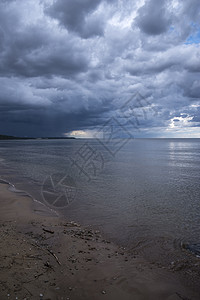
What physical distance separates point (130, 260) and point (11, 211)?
7974 millimetres

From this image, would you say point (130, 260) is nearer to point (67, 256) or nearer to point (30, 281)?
point (67, 256)

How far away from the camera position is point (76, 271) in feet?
21.7

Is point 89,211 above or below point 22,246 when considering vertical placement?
below

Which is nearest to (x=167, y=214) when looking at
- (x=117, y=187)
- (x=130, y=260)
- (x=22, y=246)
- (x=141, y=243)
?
(x=141, y=243)

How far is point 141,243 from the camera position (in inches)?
370

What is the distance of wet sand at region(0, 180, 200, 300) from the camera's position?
5.65 metres

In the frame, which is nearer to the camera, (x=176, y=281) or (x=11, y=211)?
(x=176, y=281)

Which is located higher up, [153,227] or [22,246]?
[22,246]

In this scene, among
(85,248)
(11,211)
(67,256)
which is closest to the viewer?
(67,256)

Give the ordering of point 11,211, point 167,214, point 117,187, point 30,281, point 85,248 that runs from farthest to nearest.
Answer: point 117,187, point 167,214, point 11,211, point 85,248, point 30,281

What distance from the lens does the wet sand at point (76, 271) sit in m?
5.65

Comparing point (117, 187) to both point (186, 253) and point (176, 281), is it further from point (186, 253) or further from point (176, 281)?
point (176, 281)

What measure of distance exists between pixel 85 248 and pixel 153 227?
185 inches

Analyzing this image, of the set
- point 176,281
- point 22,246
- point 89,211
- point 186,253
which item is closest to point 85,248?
point 22,246
